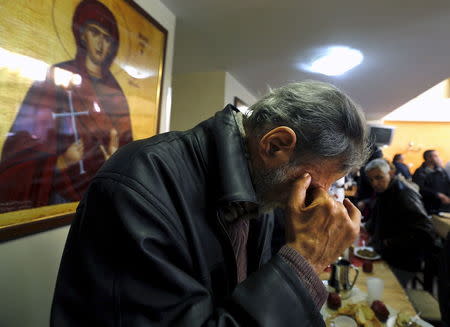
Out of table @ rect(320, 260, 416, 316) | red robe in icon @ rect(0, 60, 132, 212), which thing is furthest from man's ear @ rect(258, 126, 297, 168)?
table @ rect(320, 260, 416, 316)

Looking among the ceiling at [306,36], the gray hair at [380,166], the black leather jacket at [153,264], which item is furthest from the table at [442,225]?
the black leather jacket at [153,264]

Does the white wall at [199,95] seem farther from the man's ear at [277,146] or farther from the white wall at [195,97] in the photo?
the man's ear at [277,146]

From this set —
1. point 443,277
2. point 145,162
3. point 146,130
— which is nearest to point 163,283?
point 145,162

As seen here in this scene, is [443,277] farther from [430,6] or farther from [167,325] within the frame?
[167,325]

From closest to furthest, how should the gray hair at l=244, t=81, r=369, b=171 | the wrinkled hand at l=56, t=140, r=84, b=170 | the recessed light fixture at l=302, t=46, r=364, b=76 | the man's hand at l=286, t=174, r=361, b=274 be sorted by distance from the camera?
the man's hand at l=286, t=174, r=361, b=274 → the gray hair at l=244, t=81, r=369, b=171 → the wrinkled hand at l=56, t=140, r=84, b=170 → the recessed light fixture at l=302, t=46, r=364, b=76

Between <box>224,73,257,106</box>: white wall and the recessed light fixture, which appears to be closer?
the recessed light fixture

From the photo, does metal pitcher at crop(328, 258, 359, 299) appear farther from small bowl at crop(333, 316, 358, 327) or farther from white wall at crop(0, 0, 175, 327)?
white wall at crop(0, 0, 175, 327)

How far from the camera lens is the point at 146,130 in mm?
1439

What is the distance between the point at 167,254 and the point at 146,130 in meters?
1.07

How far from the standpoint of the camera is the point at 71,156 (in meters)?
0.97

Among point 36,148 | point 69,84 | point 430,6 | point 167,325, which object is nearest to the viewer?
point 167,325

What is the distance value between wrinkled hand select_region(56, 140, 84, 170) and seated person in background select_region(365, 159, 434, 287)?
213 cm

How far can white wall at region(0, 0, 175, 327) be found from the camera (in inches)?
31.2

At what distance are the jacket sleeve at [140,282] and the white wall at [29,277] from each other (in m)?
0.50
